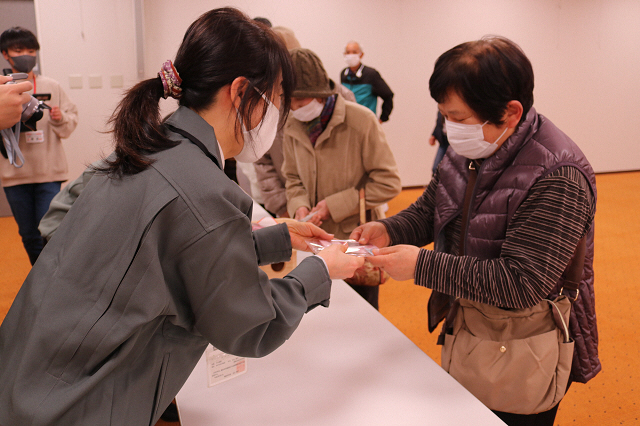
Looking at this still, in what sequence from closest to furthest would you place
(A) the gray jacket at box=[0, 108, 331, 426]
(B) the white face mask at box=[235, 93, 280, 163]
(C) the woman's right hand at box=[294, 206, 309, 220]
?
(A) the gray jacket at box=[0, 108, 331, 426]
(B) the white face mask at box=[235, 93, 280, 163]
(C) the woman's right hand at box=[294, 206, 309, 220]

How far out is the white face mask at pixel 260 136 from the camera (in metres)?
1.09

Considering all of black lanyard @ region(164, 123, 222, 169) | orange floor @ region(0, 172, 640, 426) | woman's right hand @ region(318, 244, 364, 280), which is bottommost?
orange floor @ region(0, 172, 640, 426)

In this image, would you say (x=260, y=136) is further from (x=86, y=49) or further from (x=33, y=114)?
(x=86, y=49)

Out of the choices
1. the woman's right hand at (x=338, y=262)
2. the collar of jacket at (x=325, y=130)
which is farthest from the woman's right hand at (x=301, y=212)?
the woman's right hand at (x=338, y=262)

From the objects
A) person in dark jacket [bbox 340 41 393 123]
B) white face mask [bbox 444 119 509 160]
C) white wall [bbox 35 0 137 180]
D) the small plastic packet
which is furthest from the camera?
person in dark jacket [bbox 340 41 393 123]

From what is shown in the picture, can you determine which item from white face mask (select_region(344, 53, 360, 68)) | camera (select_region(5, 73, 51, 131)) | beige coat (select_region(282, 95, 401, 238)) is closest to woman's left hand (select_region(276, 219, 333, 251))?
beige coat (select_region(282, 95, 401, 238))

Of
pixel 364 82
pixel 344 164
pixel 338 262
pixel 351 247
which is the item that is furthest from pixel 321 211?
pixel 364 82

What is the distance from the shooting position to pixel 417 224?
1.71m

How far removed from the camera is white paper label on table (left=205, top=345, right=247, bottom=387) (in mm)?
1254

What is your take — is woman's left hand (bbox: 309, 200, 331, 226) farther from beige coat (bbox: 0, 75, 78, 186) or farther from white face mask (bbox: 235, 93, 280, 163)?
beige coat (bbox: 0, 75, 78, 186)

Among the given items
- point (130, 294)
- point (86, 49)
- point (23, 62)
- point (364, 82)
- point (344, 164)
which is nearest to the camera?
point (130, 294)

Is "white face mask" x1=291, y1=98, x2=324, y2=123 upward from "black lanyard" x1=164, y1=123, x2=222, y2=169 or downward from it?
downward

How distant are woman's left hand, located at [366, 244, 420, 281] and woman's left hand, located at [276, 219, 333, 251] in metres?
0.30

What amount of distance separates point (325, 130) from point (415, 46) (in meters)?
5.10
